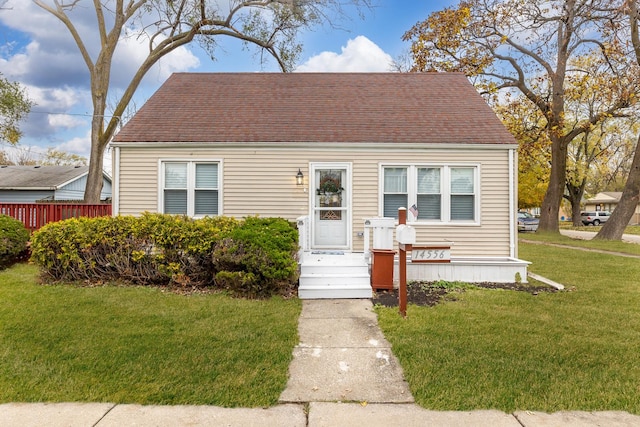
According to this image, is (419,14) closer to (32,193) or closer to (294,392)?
(294,392)

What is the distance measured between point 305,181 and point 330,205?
86cm

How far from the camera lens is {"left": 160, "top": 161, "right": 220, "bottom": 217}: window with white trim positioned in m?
8.55

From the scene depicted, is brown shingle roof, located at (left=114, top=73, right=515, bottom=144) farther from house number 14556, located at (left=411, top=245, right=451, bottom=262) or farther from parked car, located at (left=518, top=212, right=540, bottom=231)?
parked car, located at (left=518, top=212, right=540, bottom=231)

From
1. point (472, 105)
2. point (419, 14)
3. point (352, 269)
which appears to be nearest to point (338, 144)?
point (352, 269)

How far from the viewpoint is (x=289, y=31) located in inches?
682

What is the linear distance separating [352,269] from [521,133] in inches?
674

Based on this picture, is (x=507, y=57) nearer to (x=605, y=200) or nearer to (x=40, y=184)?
(x=40, y=184)

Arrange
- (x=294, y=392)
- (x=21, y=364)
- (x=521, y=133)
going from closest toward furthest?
(x=294, y=392), (x=21, y=364), (x=521, y=133)

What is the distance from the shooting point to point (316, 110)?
9.48 m

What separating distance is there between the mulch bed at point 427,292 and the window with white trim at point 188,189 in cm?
469

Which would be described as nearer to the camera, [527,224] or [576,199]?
[527,224]

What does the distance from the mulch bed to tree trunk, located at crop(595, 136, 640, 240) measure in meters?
12.0

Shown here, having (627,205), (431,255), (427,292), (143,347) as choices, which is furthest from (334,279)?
(627,205)

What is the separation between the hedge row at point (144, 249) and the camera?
6.23m
